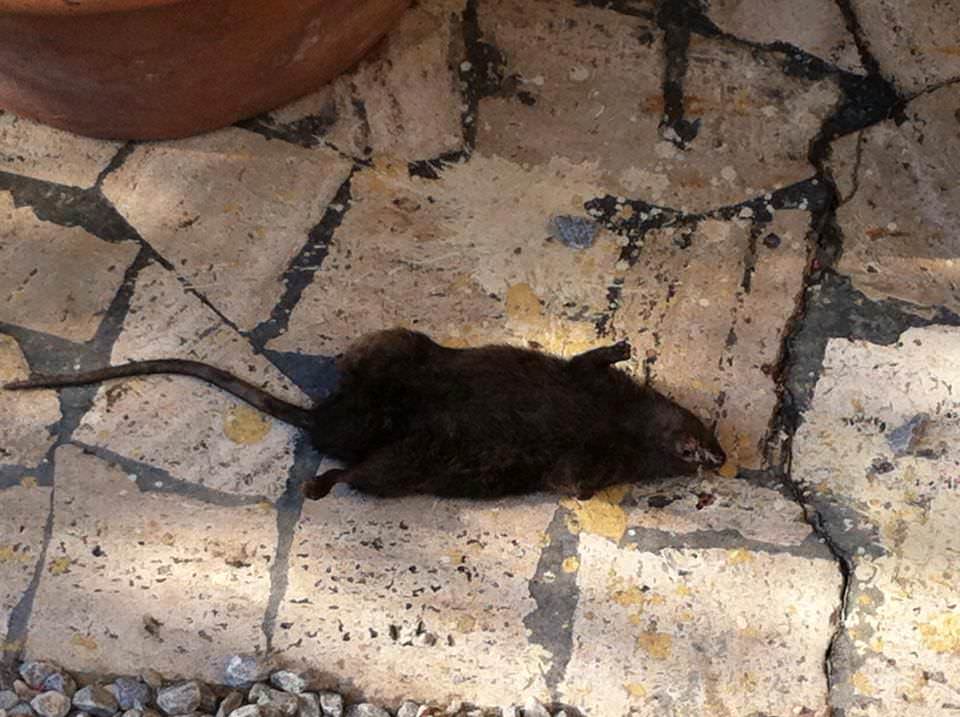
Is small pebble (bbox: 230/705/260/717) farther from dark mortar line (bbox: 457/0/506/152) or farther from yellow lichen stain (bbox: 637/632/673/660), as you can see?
dark mortar line (bbox: 457/0/506/152)

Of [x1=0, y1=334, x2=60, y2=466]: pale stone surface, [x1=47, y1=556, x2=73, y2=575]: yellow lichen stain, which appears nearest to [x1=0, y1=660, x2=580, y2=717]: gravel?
[x1=47, y1=556, x2=73, y2=575]: yellow lichen stain

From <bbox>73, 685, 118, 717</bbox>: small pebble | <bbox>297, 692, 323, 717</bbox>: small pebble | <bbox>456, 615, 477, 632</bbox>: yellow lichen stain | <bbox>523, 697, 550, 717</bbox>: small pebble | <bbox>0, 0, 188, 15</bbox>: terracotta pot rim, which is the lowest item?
<bbox>73, 685, 118, 717</bbox>: small pebble

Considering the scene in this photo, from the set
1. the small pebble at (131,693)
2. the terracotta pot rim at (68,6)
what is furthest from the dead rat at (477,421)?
the terracotta pot rim at (68,6)

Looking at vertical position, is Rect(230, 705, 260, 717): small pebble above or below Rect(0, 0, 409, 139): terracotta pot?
below

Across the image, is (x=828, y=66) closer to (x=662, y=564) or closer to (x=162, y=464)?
(x=662, y=564)

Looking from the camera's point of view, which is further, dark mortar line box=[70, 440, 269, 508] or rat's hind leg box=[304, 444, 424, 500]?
dark mortar line box=[70, 440, 269, 508]

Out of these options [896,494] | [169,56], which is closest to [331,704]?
[896,494]

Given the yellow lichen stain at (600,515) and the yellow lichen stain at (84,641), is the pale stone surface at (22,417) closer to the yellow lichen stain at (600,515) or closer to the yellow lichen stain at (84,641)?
the yellow lichen stain at (84,641)

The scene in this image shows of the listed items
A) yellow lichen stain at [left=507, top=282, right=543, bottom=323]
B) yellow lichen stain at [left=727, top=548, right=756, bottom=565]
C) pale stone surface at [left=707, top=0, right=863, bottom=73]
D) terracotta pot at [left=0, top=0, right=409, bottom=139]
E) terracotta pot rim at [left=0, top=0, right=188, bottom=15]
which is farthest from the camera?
pale stone surface at [left=707, top=0, right=863, bottom=73]

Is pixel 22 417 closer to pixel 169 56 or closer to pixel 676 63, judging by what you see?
pixel 169 56
